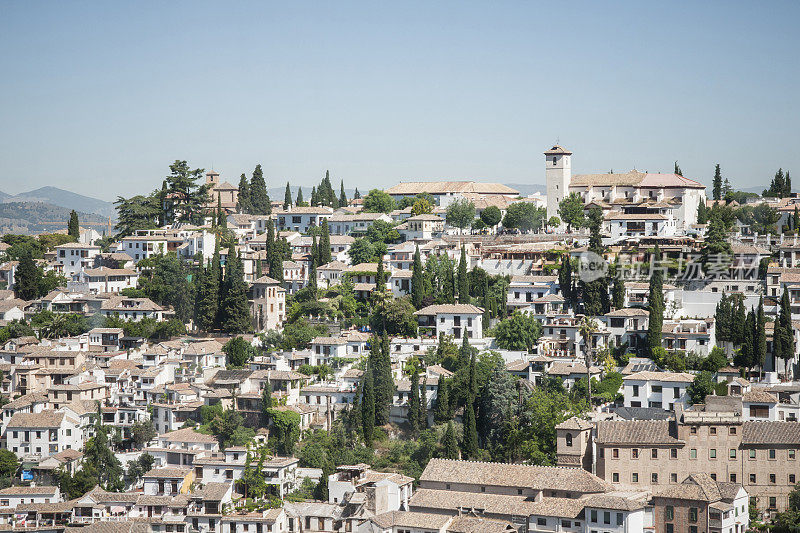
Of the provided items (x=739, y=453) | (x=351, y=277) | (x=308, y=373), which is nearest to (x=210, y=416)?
(x=308, y=373)

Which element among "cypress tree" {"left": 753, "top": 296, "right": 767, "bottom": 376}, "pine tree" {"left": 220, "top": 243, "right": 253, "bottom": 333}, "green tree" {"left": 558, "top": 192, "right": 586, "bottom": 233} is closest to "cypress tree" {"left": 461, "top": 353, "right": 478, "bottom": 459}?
"cypress tree" {"left": 753, "top": 296, "right": 767, "bottom": 376}

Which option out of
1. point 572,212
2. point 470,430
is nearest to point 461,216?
point 572,212

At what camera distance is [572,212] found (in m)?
72.4

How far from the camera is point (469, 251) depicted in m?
64.5

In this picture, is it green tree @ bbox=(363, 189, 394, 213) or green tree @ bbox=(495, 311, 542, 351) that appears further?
green tree @ bbox=(363, 189, 394, 213)

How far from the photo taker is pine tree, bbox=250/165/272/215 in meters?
84.6

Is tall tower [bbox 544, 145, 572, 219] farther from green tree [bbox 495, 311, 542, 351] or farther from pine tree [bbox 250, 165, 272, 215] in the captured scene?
green tree [bbox 495, 311, 542, 351]

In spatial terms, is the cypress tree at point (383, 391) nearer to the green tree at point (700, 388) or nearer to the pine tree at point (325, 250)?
the green tree at point (700, 388)

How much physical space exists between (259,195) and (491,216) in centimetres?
2195

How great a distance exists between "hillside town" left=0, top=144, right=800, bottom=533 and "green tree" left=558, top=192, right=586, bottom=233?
289mm

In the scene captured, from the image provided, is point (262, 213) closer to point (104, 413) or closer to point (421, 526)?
point (104, 413)

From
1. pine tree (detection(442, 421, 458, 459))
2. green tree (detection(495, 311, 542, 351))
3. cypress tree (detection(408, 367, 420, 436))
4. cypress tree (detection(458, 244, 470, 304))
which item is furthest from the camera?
cypress tree (detection(458, 244, 470, 304))

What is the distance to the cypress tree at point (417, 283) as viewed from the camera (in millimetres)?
58219

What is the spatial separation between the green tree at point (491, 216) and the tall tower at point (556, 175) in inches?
283
